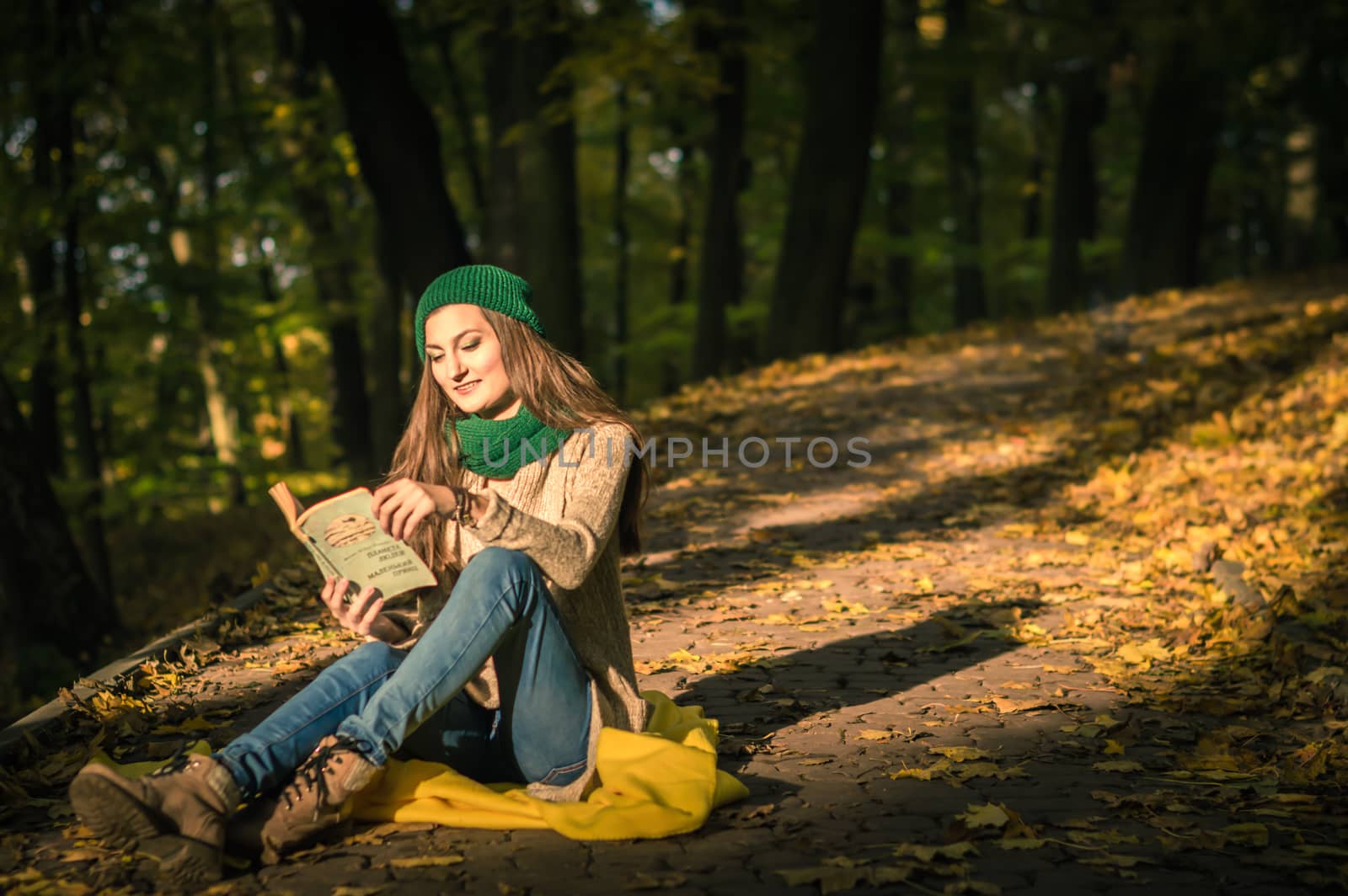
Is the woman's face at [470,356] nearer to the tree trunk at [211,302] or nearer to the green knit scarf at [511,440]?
the green knit scarf at [511,440]

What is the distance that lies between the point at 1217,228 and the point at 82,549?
90.8ft

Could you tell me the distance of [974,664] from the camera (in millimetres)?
5207

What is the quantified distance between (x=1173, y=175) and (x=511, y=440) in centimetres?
1470

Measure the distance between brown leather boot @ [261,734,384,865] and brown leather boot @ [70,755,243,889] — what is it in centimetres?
13

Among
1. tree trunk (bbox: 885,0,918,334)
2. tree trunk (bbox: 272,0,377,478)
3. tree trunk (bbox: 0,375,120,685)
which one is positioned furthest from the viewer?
tree trunk (bbox: 885,0,918,334)

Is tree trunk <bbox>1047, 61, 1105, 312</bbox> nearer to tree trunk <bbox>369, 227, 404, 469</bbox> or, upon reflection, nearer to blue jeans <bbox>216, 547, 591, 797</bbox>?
tree trunk <bbox>369, 227, 404, 469</bbox>

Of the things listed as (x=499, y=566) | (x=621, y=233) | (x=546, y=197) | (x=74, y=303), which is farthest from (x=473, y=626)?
(x=621, y=233)

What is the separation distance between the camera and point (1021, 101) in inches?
1078

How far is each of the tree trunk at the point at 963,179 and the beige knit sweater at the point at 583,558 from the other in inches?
733

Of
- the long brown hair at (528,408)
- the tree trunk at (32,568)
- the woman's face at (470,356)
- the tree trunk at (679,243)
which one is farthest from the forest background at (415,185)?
the woman's face at (470,356)

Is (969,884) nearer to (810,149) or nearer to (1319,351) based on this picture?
(1319,351)

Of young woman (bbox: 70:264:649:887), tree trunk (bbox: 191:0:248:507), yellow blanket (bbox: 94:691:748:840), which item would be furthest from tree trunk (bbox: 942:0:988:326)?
yellow blanket (bbox: 94:691:748:840)

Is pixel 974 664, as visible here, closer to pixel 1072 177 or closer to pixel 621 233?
pixel 1072 177

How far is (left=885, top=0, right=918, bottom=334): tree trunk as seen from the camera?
20953mm
